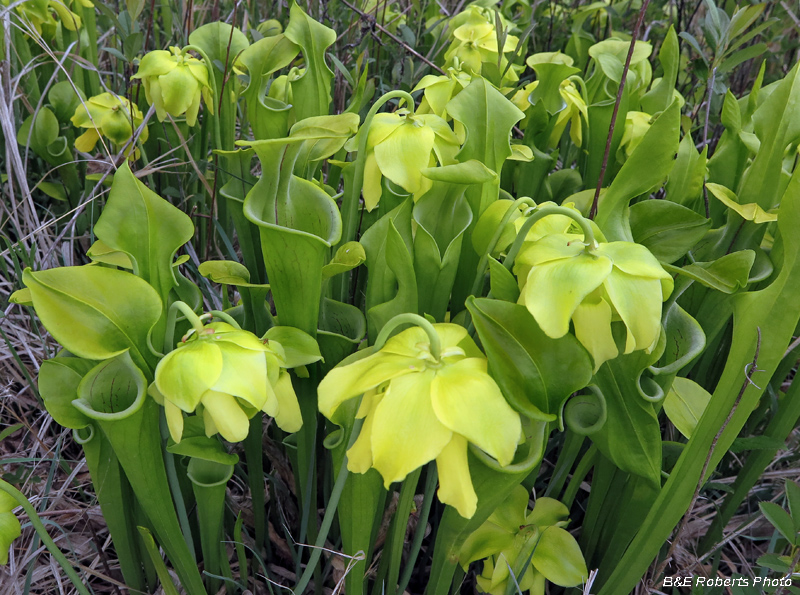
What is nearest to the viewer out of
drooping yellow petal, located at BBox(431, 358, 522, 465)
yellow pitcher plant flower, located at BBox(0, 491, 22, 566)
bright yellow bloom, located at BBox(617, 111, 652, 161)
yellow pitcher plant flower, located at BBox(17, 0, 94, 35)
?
drooping yellow petal, located at BBox(431, 358, 522, 465)

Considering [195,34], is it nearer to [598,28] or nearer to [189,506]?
[189,506]

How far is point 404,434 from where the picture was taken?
47 cm

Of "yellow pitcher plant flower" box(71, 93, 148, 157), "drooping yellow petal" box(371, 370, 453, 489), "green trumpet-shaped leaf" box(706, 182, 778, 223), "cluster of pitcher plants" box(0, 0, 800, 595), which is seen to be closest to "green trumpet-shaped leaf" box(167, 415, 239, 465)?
"cluster of pitcher plants" box(0, 0, 800, 595)

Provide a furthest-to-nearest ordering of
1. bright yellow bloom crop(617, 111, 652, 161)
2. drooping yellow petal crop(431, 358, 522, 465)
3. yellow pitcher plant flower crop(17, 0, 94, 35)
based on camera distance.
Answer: yellow pitcher plant flower crop(17, 0, 94, 35)
bright yellow bloom crop(617, 111, 652, 161)
drooping yellow petal crop(431, 358, 522, 465)

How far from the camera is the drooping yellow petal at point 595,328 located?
1.70 feet

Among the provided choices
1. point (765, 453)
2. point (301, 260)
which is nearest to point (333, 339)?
point (301, 260)

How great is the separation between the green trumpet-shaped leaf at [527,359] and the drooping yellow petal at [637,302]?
47 millimetres

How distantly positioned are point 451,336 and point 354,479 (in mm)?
213

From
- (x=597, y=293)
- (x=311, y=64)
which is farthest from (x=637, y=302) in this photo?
(x=311, y=64)

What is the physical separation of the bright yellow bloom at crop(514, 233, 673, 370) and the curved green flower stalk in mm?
229

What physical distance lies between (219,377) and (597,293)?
310 mm

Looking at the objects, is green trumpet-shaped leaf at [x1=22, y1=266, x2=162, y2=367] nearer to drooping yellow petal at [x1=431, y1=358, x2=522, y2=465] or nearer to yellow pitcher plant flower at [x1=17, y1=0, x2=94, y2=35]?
drooping yellow petal at [x1=431, y1=358, x2=522, y2=465]

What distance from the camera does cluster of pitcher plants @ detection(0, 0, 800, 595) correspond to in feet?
1.69

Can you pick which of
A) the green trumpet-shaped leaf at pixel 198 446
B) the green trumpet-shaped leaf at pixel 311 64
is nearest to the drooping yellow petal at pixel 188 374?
the green trumpet-shaped leaf at pixel 198 446
